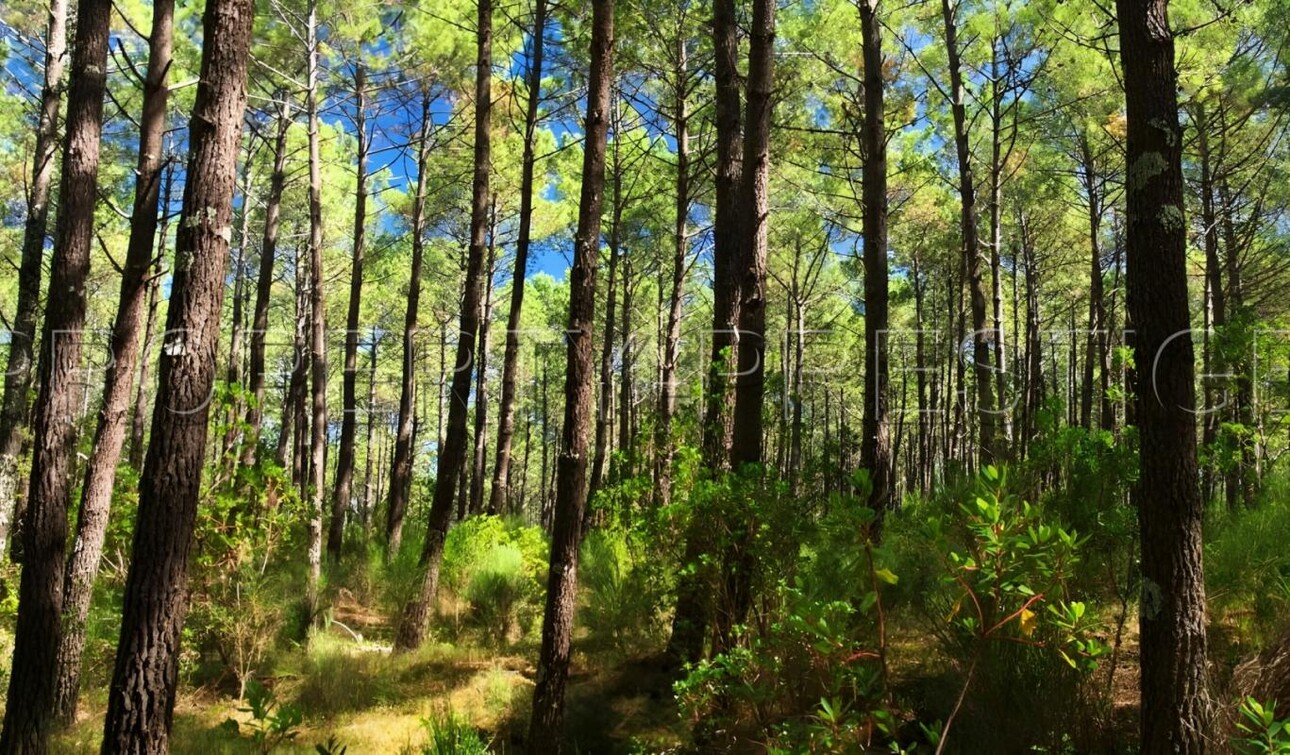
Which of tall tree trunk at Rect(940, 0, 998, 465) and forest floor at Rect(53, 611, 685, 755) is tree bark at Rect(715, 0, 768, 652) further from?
tall tree trunk at Rect(940, 0, 998, 465)

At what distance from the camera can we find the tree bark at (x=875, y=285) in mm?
7164

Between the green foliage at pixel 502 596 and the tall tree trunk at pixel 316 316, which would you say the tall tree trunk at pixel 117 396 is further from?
the green foliage at pixel 502 596

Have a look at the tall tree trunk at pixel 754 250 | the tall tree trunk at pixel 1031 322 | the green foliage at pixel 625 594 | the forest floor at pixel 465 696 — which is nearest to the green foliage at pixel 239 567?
the forest floor at pixel 465 696

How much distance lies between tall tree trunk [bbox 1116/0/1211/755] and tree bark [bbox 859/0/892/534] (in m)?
3.89

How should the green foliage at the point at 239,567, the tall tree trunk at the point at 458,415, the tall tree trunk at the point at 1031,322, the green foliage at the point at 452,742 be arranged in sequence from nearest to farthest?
the green foliage at the point at 452,742 < the green foliage at the point at 239,567 < the tall tree trunk at the point at 458,415 < the tall tree trunk at the point at 1031,322

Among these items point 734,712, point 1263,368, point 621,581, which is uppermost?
point 1263,368

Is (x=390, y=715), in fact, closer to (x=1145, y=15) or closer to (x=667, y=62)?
(x=1145, y=15)

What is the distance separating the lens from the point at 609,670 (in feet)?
18.3

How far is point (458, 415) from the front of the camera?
23.8 ft

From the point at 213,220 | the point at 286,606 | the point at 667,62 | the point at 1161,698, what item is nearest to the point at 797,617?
the point at 1161,698

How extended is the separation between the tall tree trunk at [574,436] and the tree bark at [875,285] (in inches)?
138

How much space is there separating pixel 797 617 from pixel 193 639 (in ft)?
17.4

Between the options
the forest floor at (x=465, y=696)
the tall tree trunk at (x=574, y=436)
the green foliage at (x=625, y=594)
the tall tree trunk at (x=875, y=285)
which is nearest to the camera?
the tall tree trunk at (x=574, y=436)

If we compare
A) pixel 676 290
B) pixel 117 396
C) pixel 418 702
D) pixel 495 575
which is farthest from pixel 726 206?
pixel 676 290
